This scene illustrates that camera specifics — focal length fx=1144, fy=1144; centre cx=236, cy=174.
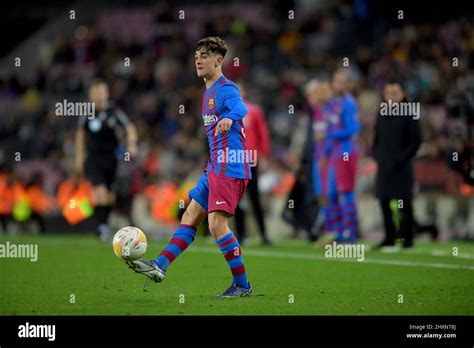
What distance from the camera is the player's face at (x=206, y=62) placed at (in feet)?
31.4

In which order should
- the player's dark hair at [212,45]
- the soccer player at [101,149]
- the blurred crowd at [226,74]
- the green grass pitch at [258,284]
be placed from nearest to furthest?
the green grass pitch at [258,284] → the player's dark hair at [212,45] → the soccer player at [101,149] → the blurred crowd at [226,74]

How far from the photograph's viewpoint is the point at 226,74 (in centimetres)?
2539

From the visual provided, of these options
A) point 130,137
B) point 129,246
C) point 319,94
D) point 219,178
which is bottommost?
point 129,246

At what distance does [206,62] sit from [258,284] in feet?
7.85

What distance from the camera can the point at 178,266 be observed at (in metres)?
13.0

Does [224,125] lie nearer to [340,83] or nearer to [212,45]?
[212,45]

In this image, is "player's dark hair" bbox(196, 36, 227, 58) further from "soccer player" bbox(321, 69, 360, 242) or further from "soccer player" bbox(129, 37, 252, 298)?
"soccer player" bbox(321, 69, 360, 242)

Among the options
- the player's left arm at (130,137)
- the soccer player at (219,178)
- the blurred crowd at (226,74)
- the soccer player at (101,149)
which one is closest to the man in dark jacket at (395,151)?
→ the player's left arm at (130,137)

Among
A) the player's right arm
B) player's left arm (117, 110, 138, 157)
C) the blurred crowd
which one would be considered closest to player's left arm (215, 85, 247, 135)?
player's left arm (117, 110, 138, 157)

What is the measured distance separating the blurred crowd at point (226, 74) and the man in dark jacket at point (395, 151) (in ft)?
12.5

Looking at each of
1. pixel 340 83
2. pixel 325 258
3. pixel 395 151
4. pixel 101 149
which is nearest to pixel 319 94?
pixel 340 83

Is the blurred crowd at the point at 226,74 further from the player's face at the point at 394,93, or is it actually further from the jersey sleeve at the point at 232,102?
the jersey sleeve at the point at 232,102

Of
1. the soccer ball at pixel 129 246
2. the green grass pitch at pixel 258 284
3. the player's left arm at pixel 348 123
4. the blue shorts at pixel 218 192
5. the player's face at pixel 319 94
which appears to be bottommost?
the green grass pitch at pixel 258 284
